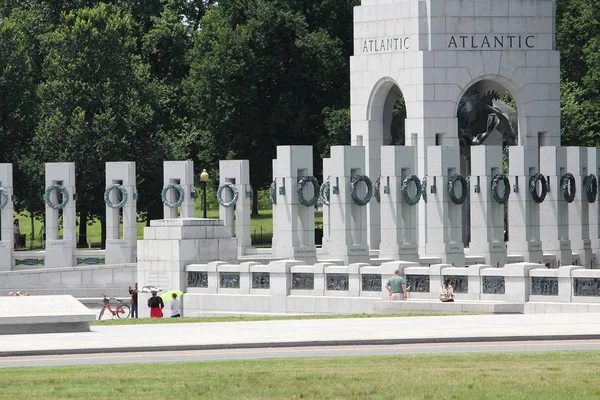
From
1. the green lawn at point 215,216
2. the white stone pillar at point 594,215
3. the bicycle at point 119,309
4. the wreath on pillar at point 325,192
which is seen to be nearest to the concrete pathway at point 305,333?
the bicycle at point 119,309

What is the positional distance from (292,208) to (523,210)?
8623mm

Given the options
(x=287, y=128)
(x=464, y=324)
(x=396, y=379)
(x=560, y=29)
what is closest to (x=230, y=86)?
(x=287, y=128)

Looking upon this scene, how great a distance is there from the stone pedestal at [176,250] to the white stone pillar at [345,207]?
18.5 ft

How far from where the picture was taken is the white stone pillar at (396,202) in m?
69.6

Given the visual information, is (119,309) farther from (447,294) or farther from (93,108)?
(93,108)

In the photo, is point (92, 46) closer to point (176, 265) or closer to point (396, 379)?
point (176, 265)

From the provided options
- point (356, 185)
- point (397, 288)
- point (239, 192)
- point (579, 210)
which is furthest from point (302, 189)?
point (397, 288)

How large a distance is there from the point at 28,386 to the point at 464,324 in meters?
14.6

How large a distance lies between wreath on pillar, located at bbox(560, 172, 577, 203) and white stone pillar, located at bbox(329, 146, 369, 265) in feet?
25.2

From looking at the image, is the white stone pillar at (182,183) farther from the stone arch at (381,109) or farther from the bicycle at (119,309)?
the bicycle at (119,309)

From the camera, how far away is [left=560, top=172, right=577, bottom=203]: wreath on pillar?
234ft

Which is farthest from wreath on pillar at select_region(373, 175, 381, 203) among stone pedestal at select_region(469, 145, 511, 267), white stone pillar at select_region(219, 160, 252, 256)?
white stone pillar at select_region(219, 160, 252, 256)

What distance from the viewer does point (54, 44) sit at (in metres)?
96.0

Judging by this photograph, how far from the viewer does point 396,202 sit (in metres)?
70.0
